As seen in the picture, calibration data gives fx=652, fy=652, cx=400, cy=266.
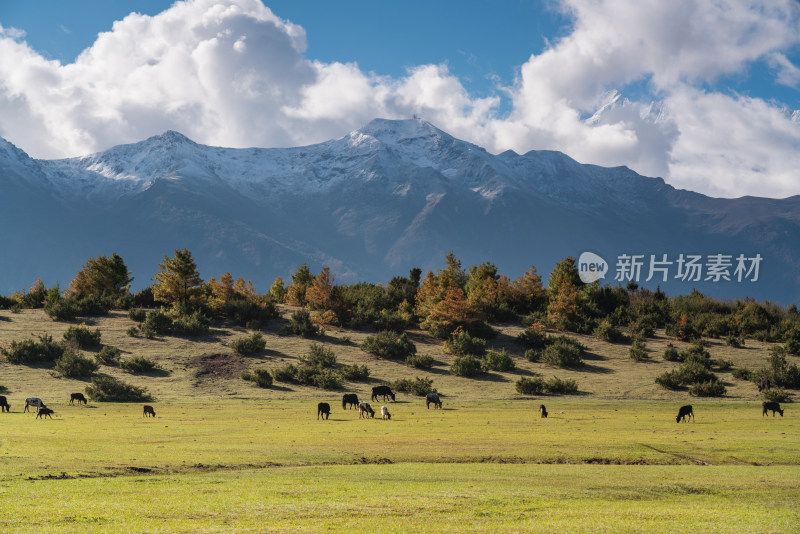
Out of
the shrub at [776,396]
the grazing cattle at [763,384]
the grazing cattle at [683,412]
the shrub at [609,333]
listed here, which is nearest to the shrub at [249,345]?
the shrub at [609,333]

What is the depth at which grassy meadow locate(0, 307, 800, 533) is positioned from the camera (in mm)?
15141

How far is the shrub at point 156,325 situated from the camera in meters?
66.6

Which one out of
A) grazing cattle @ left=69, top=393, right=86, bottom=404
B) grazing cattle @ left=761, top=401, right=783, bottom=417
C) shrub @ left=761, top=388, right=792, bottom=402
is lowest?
grazing cattle @ left=69, top=393, right=86, bottom=404

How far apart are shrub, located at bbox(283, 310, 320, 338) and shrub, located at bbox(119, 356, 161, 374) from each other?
16.3m

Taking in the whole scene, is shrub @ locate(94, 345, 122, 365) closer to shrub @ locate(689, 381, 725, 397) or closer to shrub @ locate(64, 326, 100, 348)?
shrub @ locate(64, 326, 100, 348)

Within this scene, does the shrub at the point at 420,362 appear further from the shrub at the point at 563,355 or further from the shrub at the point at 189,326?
the shrub at the point at 189,326

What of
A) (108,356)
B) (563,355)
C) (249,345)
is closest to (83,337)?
(108,356)

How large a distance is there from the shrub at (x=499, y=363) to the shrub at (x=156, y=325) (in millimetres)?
33066

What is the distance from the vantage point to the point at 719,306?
79.4 metres

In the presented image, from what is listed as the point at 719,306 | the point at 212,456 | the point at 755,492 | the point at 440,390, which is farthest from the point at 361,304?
the point at 755,492

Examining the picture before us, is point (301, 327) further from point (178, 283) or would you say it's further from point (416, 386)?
point (416, 386)

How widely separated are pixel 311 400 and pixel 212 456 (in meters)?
25.4

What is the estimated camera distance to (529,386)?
2103 inches

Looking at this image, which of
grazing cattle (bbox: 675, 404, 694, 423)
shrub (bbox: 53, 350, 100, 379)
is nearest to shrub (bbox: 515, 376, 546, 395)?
grazing cattle (bbox: 675, 404, 694, 423)
